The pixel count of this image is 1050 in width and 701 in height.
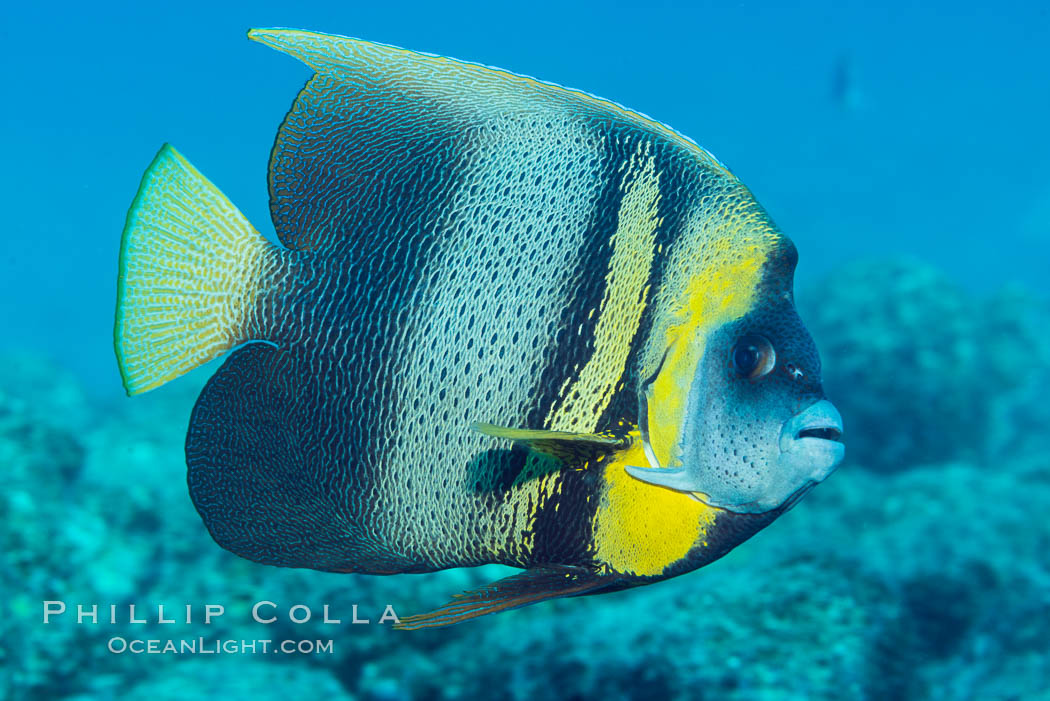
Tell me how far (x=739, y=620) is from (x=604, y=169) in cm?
268

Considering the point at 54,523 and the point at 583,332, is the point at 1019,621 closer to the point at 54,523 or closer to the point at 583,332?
the point at 583,332

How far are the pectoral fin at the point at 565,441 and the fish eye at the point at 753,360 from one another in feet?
0.76

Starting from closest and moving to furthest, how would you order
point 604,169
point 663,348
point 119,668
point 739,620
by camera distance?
point 663,348, point 604,169, point 119,668, point 739,620

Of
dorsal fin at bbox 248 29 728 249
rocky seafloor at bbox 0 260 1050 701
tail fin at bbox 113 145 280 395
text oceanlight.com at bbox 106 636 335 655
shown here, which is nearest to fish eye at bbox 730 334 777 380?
dorsal fin at bbox 248 29 728 249

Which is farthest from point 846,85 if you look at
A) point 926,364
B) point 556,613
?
point 556,613

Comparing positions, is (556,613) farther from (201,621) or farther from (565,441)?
(565,441)

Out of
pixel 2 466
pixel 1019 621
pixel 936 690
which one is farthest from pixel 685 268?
pixel 2 466

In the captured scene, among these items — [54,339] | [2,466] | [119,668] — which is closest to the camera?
[119,668]

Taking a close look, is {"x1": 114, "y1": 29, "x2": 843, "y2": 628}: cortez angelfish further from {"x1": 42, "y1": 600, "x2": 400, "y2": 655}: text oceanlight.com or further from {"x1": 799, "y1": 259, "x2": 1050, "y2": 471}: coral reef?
{"x1": 799, "y1": 259, "x2": 1050, "y2": 471}: coral reef

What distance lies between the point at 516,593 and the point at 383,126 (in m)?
1.06

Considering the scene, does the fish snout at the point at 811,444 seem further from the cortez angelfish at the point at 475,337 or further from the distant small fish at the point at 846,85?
the distant small fish at the point at 846,85

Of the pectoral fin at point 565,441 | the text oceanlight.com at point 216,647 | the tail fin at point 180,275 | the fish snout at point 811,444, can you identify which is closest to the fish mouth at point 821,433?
the fish snout at point 811,444

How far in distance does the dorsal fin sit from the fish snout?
0.57 m

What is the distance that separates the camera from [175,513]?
402 cm
